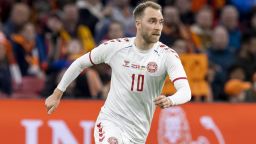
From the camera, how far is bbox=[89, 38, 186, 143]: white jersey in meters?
8.62

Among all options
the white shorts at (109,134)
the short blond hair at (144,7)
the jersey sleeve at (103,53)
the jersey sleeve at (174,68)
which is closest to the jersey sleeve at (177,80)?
the jersey sleeve at (174,68)

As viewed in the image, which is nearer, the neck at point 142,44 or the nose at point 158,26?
the nose at point 158,26

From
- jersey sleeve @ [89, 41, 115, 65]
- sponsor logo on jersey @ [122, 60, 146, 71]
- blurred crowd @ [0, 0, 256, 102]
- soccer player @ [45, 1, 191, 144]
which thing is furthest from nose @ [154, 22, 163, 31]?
blurred crowd @ [0, 0, 256, 102]

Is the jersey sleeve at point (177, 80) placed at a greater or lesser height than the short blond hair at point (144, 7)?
lesser

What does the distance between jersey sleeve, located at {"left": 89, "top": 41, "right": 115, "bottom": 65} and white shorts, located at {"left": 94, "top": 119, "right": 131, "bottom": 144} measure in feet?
2.06

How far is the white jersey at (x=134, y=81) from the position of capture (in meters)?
Result: 8.62

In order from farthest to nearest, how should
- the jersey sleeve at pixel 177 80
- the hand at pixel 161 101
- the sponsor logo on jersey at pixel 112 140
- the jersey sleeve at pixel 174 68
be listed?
the sponsor logo on jersey at pixel 112 140 → the jersey sleeve at pixel 174 68 → the jersey sleeve at pixel 177 80 → the hand at pixel 161 101

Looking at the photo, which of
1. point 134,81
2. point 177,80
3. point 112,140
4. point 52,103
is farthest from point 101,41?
point 177,80

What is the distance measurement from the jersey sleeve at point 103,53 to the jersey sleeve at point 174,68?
60 cm

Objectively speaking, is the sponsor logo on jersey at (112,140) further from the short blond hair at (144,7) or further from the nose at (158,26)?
the short blond hair at (144,7)

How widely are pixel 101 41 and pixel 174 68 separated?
6.11 m

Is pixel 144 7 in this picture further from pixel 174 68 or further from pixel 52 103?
pixel 52 103

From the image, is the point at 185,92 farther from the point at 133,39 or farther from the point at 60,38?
the point at 60,38

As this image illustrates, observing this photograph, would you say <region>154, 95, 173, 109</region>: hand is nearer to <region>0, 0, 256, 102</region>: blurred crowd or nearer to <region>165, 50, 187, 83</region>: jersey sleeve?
<region>165, 50, 187, 83</region>: jersey sleeve
